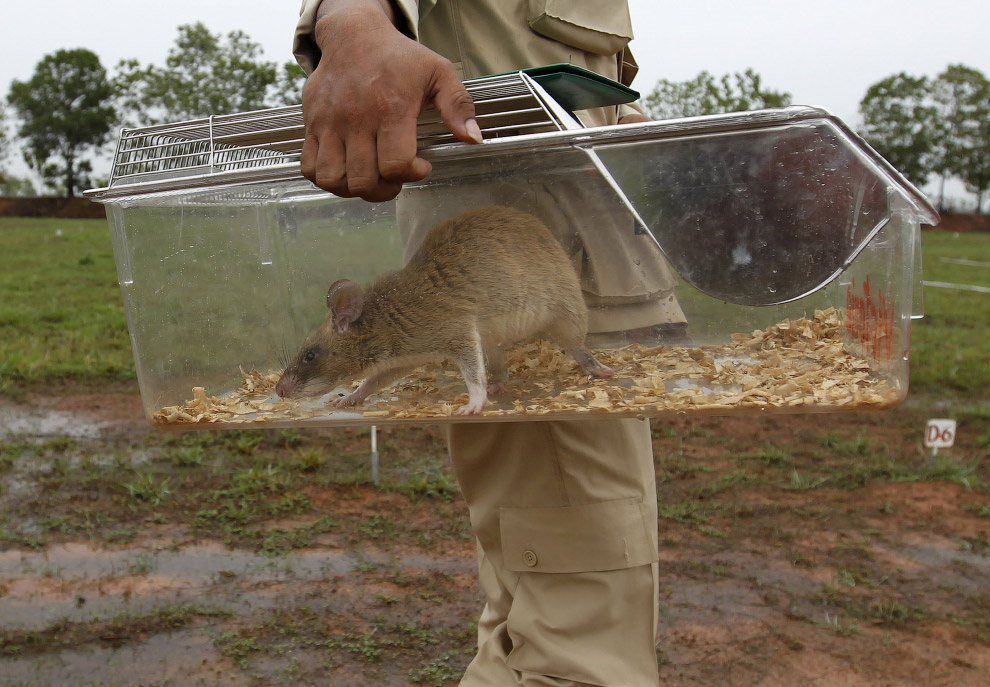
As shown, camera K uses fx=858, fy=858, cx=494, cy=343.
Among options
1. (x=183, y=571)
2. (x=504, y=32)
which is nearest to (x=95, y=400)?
(x=183, y=571)

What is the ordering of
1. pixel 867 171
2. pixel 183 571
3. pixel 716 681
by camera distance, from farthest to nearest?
pixel 183 571 → pixel 716 681 → pixel 867 171

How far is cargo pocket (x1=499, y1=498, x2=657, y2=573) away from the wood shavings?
37 centimetres

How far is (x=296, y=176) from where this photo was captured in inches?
64.7

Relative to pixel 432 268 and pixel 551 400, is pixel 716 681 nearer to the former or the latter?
pixel 551 400

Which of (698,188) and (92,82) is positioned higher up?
(92,82)

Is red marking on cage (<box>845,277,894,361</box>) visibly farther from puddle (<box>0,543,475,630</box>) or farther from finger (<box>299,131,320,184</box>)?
puddle (<box>0,543,475,630</box>)

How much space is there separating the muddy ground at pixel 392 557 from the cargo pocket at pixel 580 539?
1106 millimetres

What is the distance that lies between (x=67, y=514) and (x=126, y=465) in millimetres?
573

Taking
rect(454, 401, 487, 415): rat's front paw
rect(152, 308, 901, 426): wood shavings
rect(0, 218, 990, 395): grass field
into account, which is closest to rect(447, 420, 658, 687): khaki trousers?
rect(152, 308, 901, 426): wood shavings

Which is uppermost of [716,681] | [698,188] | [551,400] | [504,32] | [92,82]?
[92,82]

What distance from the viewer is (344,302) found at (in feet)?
6.37

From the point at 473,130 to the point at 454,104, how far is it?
2.1 inches

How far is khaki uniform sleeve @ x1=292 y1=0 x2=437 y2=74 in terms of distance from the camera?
1639mm

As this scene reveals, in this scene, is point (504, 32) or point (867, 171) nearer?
point (867, 171)
